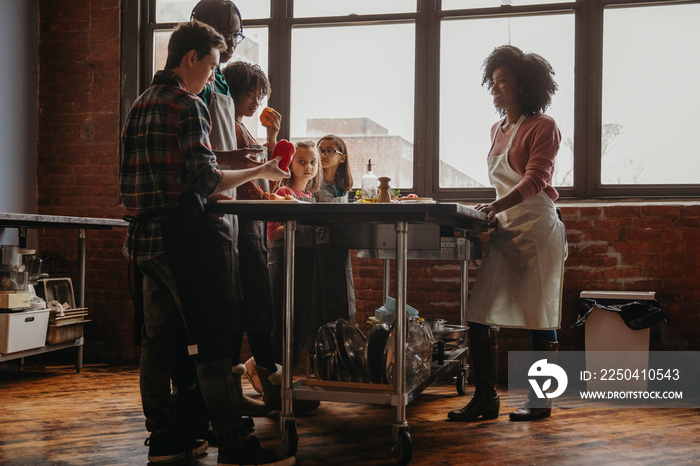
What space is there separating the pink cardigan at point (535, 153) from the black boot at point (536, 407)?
2.19 ft

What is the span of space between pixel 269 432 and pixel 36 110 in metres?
3.21

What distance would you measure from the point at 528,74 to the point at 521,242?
0.75 m

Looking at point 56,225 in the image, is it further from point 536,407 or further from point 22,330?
point 536,407

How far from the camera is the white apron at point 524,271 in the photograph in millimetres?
2969

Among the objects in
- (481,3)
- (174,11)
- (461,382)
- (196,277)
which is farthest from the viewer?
(174,11)

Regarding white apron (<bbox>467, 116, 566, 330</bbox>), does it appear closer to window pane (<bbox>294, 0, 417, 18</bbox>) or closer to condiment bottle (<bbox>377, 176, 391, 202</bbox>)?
condiment bottle (<bbox>377, 176, 391, 202</bbox>)

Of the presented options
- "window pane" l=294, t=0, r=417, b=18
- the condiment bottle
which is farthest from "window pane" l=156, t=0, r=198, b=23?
the condiment bottle

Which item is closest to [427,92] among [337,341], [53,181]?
[337,341]

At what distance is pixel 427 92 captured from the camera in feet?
14.4

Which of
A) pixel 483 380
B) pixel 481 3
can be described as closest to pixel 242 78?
pixel 483 380

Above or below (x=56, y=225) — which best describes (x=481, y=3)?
above

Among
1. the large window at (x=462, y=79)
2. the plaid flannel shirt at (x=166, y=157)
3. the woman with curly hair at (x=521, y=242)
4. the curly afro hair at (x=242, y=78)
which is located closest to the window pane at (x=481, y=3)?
the large window at (x=462, y=79)

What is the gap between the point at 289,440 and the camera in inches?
92.1

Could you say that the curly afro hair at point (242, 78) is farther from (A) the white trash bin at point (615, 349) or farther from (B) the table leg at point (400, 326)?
(A) the white trash bin at point (615, 349)
